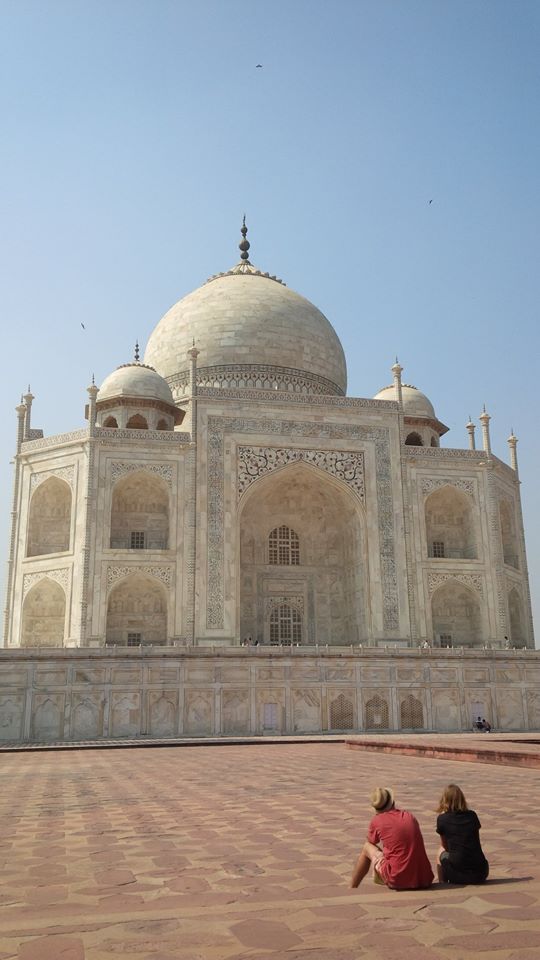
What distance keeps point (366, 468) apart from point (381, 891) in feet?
70.3

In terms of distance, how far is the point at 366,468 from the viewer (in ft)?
82.2

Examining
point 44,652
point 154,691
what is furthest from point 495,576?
point 44,652

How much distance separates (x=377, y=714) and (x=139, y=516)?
9.01 metres

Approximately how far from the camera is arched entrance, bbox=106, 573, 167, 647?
23562mm

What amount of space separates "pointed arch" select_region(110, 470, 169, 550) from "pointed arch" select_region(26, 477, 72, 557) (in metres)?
1.43

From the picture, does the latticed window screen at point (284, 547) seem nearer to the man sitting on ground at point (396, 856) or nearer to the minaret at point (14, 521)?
the minaret at point (14, 521)

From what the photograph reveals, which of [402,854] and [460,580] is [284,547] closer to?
[460,580]

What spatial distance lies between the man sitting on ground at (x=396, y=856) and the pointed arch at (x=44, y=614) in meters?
20.5

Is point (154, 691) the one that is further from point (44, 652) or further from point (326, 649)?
point (326, 649)

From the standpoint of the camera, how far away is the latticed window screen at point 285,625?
83.4ft

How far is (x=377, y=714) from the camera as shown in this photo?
63.0ft

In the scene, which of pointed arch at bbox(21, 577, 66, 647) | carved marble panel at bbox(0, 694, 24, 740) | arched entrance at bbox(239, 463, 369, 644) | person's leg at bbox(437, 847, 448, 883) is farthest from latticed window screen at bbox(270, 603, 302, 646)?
person's leg at bbox(437, 847, 448, 883)

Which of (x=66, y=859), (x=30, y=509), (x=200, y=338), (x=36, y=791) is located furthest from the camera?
(x=200, y=338)

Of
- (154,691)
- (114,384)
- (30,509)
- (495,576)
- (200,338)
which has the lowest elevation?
(154,691)
